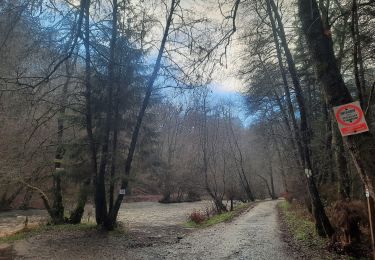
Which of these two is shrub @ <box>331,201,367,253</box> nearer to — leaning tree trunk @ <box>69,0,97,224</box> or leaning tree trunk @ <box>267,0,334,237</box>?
leaning tree trunk @ <box>267,0,334,237</box>

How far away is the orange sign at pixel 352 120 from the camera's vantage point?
5.43 meters

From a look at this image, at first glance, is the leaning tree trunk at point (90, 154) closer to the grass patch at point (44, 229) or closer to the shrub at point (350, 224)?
the grass patch at point (44, 229)

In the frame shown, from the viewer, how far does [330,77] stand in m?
6.17

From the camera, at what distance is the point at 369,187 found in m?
5.34

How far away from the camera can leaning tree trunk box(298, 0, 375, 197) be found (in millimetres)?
5410

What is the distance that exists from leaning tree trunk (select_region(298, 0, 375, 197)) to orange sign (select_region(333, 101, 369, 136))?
130 mm

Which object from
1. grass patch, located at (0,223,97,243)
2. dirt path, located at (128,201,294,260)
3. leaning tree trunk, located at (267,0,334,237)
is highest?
leaning tree trunk, located at (267,0,334,237)

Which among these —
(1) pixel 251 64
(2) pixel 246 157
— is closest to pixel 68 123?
(1) pixel 251 64

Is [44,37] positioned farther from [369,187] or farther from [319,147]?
[319,147]

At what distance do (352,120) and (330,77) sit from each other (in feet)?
3.25

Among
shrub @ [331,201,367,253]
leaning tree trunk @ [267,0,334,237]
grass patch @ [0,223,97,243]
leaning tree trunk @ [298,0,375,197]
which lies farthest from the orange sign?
grass patch @ [0,223,97,243]

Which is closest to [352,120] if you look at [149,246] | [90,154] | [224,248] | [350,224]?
[350,224]

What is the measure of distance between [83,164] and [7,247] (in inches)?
198

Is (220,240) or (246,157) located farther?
(246,157)
